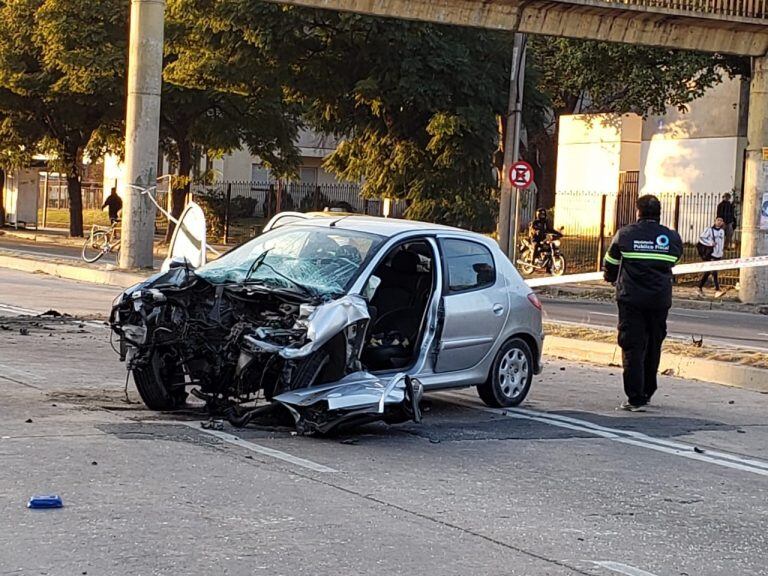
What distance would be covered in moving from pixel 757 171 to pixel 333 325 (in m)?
18.7

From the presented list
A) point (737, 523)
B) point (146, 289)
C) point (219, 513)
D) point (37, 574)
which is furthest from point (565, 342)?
point (37, 574)

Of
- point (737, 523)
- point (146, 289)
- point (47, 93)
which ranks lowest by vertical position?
point (737, 523)

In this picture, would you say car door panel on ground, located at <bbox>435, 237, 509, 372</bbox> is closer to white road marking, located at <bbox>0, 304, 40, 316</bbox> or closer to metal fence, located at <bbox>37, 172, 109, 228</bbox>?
white road marking, located at <bbox>0, 304, 40, 316</bbox>

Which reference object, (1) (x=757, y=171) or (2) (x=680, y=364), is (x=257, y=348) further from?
(1) (x=757, y=171)

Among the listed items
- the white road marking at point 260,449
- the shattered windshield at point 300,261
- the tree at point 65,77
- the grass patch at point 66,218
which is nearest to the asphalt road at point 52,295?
the shattered windshield at point 300,261

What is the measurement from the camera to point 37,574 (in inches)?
210

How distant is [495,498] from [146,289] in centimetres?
319

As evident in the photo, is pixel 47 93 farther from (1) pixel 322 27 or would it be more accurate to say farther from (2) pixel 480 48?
(2) pixel 480 48

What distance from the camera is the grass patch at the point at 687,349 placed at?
46.4 ft

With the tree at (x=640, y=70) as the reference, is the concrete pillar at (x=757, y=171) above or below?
below

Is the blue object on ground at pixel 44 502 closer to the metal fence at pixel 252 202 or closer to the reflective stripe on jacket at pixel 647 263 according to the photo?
the reflective stripe on jacket at pixel 647 263

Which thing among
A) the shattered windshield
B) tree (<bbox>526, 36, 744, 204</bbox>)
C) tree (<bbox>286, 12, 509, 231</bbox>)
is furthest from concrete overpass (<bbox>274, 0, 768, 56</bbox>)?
the shattered windshield

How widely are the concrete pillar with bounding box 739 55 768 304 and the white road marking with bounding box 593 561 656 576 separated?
20755 mm

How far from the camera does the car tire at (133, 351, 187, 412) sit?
365 inches
